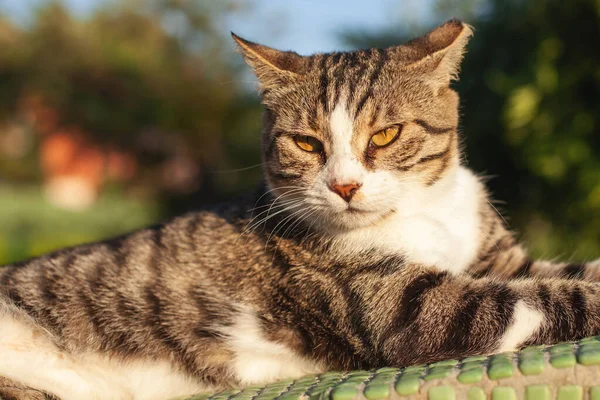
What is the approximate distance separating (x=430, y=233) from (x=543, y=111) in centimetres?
226

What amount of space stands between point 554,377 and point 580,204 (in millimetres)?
3195

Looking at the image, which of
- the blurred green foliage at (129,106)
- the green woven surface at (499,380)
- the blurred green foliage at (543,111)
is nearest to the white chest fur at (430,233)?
the green woven surface at (499,380)

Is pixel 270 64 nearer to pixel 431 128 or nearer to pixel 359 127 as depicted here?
pixel 359 127

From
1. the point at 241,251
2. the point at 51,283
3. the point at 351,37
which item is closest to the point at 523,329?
the point at 241,251

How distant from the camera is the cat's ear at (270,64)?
2.64m

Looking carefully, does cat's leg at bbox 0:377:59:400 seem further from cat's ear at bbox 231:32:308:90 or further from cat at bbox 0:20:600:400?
cat's ear at bbox 231:32:308:90

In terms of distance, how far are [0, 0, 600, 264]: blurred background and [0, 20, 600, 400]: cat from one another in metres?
1.30

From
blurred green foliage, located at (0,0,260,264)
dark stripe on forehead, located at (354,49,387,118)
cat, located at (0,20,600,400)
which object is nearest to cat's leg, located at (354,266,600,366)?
cat, located at (0,20,600,400)

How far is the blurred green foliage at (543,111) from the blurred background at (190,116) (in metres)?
0.01

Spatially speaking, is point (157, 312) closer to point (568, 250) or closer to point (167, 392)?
point (167, 392)

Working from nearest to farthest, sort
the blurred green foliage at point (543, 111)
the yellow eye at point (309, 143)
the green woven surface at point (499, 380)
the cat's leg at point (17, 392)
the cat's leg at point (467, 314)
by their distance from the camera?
the green woven surface at point (499, 380), the cat's leg at point (467, 314), the cat's leg at point (17, 392), the yellow eye at point (309, 143), the blurred green foliage at point (543, 111)

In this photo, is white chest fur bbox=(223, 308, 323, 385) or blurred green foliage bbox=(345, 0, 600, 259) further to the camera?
blurred green foliage bbox=(345, 0, 600, 259)

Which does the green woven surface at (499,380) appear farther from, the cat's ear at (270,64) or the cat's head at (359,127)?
the cat's ear at (270,64)

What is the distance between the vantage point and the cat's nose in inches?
87.6
